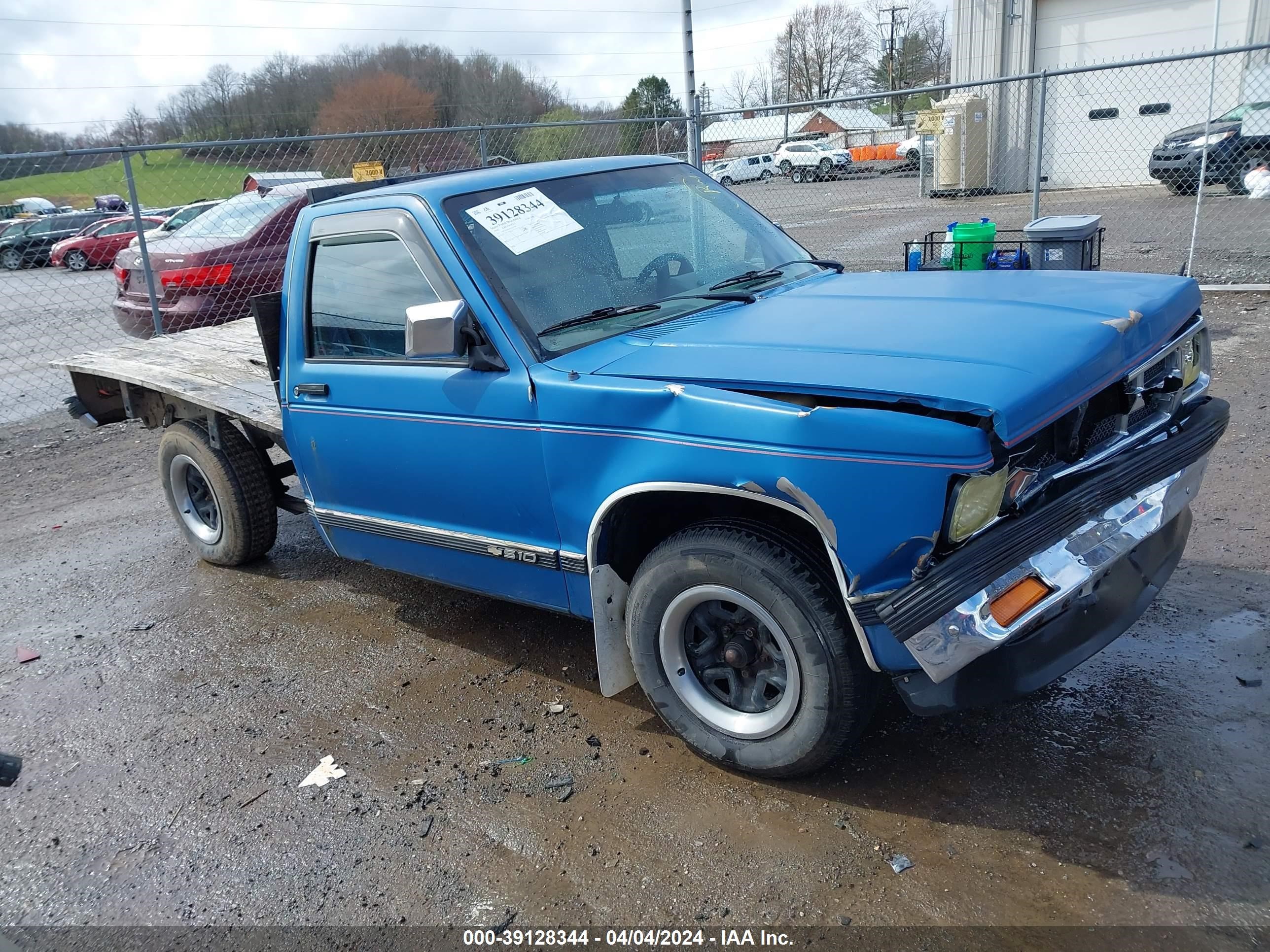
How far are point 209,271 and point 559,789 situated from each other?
26.2ft

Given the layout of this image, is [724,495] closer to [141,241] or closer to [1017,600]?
[1017,600]

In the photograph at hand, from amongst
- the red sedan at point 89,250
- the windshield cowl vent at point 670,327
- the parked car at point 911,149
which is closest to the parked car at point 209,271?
the windshield cowl vent at point 670,327

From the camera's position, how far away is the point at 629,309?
3.66 meters

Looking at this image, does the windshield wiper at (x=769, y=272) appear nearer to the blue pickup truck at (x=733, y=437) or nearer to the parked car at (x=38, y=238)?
the blue pickup truck at (x=733, y=437)

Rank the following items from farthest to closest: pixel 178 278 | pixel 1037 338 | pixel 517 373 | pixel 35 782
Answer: pixel 178 278 → pixel 35 782 → pixel 517 373 → pixel 1037 338

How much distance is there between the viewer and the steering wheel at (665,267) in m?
3.88

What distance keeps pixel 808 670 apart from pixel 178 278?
8.59m

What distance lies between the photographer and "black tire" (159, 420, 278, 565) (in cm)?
523

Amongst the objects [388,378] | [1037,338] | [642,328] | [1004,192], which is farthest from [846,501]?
[1004,192]

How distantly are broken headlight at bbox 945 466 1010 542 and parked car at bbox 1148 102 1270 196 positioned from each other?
583 inches

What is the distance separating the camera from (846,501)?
2.63 meters

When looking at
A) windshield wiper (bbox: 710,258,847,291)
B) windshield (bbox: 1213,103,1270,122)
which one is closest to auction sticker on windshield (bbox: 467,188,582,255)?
windshield wiper (bbox: 710,258,847,291)

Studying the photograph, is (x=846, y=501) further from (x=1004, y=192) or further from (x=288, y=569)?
(x=1004, y=192)

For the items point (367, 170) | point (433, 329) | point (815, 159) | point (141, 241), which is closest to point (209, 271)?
point (141, 241)
